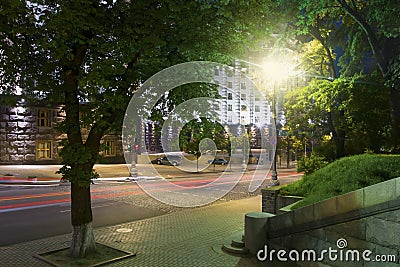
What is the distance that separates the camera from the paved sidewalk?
859cm

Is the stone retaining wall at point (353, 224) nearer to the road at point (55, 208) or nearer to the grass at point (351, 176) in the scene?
the grass at point (351, 176)

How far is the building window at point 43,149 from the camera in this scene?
113 ft

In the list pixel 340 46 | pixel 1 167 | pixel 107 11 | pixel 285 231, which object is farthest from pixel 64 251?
pixel 1 167

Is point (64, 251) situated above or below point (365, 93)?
below

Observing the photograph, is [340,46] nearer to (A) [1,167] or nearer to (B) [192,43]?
(B) [192,43]

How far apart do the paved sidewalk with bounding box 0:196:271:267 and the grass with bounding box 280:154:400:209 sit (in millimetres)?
2633

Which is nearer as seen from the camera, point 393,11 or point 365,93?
point 393,11

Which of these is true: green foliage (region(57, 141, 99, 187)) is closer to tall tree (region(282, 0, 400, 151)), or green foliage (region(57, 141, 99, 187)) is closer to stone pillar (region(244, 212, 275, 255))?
stone pillar (region(244, 212, 275, 255))

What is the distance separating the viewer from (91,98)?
328 inches

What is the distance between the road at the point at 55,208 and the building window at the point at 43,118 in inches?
520

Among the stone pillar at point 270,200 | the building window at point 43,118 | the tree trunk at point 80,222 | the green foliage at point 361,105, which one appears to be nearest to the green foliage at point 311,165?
the stone pillar at point 270,200

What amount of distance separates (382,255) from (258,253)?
356cm
